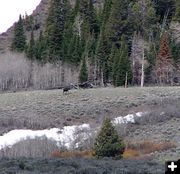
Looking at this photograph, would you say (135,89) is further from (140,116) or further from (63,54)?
(63,54)

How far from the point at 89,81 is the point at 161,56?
11.9 meters

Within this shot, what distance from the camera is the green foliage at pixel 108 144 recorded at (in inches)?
1073

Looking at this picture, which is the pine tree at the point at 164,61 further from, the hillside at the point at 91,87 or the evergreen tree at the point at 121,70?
the evergreen tree at the point at 121,70

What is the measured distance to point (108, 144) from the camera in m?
27.2

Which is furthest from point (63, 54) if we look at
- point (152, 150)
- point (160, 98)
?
point (152, 150)

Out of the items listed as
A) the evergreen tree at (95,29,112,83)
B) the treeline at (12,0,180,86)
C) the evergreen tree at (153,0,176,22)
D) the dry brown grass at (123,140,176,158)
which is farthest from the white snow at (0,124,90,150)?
the evergreen tree at (153,0,176,22)

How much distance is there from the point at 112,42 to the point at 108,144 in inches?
2271

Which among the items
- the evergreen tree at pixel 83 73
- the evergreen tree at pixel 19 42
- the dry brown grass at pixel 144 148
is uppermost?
the evergreen tree at pixel 19 42

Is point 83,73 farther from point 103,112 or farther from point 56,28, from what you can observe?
point 103,112

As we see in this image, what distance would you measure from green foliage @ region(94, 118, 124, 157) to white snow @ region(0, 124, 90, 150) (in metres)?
7.16

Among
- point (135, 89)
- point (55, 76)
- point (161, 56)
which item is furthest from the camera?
point (55, 76)

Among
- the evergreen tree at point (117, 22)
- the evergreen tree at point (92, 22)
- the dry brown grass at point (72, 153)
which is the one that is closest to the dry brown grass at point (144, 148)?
the dry brown grass at point (72, 153)

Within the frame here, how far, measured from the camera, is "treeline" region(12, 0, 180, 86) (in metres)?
74.1

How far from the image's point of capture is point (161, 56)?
71.6 meters
